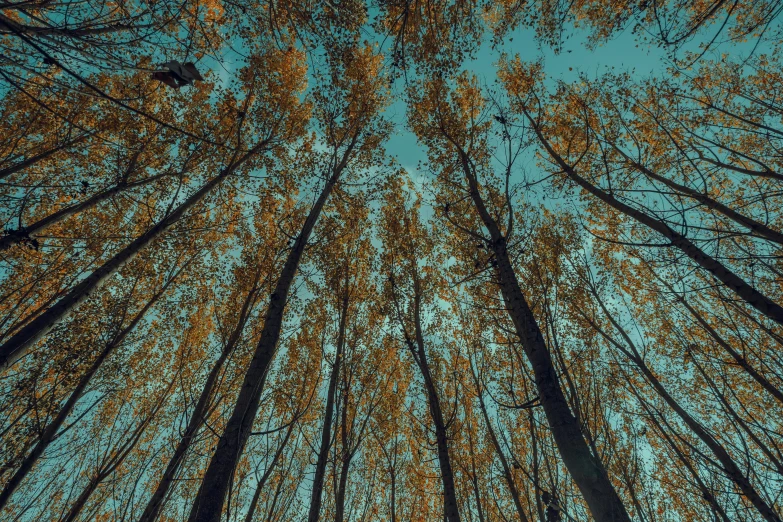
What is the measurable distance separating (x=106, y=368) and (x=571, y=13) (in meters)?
12.4

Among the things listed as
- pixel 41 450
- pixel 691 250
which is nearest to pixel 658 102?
pixel 691 250

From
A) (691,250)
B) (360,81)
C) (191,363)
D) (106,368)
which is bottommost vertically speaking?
(691,250)

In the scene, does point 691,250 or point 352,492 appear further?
point 352,492

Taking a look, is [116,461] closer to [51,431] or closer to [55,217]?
[51,431]

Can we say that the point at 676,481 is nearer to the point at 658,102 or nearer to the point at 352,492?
the point at 352,492

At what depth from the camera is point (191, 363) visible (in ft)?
30.2

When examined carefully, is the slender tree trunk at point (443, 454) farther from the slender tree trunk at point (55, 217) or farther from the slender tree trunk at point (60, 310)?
the slender tree trunk at point (55, 217)

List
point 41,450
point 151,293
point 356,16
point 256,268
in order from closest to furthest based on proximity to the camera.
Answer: point 356,16
point 41,450
point 256,268
point 151,293

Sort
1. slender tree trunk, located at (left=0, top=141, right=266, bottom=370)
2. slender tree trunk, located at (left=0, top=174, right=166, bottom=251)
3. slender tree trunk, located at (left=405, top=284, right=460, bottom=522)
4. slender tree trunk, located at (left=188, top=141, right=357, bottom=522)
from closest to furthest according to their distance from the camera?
slender tree trunk, located at (left=188, top=141, right=357, bottom=522) → slender tree trunk, located at (left=0, top=141, right=266, bottom=370) → slender tree trunk, located at (left=0, top=174, right=166, bottom=251) → slender tree trunk, located at (left=405, top=284, right=460, bottom=522)

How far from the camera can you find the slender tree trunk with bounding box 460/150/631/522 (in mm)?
2715

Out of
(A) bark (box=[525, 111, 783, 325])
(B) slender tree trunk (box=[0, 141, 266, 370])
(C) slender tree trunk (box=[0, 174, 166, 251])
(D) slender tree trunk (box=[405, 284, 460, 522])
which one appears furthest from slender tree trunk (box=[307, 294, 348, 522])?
(A) bark (box=[525, 111, 783, 325])

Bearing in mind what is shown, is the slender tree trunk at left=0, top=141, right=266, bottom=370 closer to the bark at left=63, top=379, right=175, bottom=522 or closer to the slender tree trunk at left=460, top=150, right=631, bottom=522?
the bark at left=63, top=379, right=175, bottom=522

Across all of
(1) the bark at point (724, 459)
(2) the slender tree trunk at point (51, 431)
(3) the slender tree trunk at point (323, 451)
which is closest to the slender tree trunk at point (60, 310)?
(2) the slender tree trunk at point (51, 431)

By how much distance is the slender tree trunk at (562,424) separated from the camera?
2.71m
